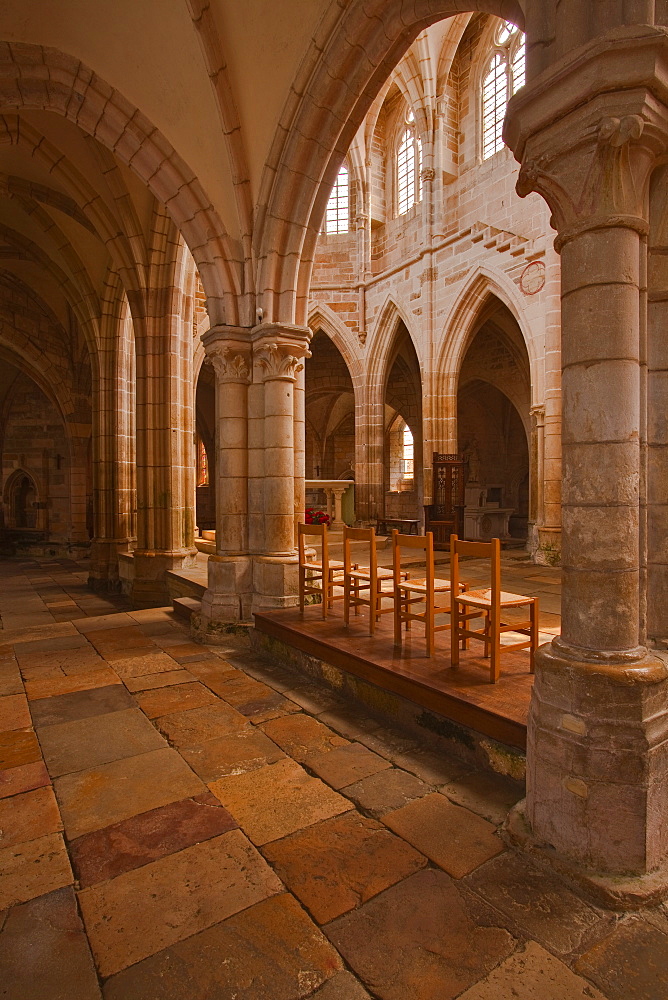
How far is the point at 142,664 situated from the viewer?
14.3 ft

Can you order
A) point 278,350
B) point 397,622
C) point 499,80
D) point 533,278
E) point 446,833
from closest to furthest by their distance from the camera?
1. point 446,833
2. point 397,622
3. point 278,350
4. point 533,278
5. point 499,80

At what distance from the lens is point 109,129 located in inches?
207

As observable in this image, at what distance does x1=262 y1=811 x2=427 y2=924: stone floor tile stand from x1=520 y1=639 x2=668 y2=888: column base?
1.67 feet

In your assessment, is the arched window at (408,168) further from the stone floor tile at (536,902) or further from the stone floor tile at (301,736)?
the stone floor tile at (536,902)

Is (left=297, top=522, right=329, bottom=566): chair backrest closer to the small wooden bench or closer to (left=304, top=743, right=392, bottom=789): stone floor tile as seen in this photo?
(left=304, top=743, right=392, bottom=789): stone floor tile

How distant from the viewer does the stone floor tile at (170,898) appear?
1.66m

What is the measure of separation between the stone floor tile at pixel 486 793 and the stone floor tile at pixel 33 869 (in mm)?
1508

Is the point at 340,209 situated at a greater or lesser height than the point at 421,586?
greater

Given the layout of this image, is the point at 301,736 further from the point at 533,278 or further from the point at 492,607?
the point at 533,278

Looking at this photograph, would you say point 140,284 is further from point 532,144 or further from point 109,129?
point 532,144

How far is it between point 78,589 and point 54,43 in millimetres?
7211

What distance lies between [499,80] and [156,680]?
1227 centimetres

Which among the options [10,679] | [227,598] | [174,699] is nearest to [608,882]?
[174,699]

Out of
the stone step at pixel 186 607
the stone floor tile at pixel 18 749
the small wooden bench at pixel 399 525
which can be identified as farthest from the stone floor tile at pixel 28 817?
the small wooden bench at pixel 399 525
